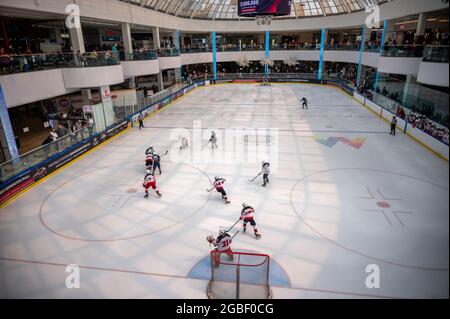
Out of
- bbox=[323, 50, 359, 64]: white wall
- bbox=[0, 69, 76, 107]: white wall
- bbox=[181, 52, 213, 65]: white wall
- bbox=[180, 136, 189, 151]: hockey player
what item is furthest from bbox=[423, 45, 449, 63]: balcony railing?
bbox=[181, 52, 213, 65]: white wall

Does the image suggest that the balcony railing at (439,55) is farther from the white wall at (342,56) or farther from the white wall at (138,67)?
the white wall at (342,56)

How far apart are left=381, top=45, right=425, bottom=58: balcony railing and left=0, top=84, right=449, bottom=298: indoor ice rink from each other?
5.23 meters

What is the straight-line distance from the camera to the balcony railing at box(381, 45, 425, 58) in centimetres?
1714

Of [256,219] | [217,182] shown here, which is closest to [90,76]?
[217,182]

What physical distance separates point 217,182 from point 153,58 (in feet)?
65.1

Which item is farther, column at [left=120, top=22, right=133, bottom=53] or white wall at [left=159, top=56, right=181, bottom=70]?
white wall at [left=159, top=56, right=181, bottom=70]

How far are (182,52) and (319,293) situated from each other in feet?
126

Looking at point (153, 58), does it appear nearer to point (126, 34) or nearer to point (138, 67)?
point (138, 67)

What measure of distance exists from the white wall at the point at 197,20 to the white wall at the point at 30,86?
10.6 feet

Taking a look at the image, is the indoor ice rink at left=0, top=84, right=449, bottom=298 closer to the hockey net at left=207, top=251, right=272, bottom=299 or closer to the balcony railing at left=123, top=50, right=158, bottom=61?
the hockey net at left=207, top=251, right=272, bottom=299

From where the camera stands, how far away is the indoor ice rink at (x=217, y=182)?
280 inches

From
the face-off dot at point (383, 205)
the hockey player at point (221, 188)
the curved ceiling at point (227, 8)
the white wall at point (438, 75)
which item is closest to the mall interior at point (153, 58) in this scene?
the white wall at point (438, 75)

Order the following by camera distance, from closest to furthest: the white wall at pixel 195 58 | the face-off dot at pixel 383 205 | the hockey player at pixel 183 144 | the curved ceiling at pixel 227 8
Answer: the face-off dot at pixel 383 205 < the hockey player at pixel 183 144 < the curved ceiling at pixel 227 8 < the white wall at pixel 195 58
